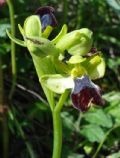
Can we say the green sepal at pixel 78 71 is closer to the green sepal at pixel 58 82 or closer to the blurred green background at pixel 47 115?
the green sepal at pixel 58 82

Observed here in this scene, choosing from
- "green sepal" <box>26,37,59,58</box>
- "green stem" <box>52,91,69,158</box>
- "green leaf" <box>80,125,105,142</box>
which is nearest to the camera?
"green sepal" <box>26,37,59,58</box>

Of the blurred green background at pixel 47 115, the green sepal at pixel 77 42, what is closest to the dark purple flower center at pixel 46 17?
the green sepal at pixel 77 42

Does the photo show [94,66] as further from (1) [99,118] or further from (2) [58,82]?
(1) [99,118]

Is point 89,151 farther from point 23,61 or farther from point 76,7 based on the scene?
point 76,7

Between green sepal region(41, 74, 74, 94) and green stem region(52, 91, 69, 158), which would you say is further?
green stem region(52, 91, 69, 158)

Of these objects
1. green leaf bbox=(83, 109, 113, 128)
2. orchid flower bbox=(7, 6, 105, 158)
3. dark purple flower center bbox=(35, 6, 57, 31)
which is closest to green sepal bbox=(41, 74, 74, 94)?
orchid flower bbox=(7, 6, 105, 158)

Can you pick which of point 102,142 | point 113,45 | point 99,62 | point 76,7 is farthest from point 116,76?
point 99,62

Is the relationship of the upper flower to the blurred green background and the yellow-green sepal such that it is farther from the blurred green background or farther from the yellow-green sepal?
the blurred green background
